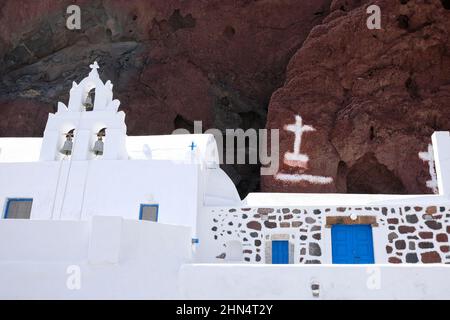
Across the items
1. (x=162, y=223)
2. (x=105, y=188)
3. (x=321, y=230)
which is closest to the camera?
(x=162, y=223)

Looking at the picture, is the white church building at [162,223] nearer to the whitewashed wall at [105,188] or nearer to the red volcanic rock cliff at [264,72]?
the whitewashed wall at [105,188]

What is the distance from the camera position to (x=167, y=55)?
27.8m

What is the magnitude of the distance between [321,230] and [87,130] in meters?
7.13

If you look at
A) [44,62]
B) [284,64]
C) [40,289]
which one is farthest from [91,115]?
[44,62]

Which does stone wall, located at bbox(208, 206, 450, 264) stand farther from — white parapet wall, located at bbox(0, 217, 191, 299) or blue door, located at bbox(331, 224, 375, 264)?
white parapet wall, located at bbox(0, 217, 191, 299)

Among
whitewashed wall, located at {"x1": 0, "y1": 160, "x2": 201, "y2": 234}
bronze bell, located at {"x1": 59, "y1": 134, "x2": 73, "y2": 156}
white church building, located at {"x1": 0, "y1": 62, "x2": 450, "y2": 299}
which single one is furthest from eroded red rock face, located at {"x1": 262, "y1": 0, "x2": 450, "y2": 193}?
bronze bell, located at {"x1": 59, "y1": 134, "x2": 73, "y2": 156}

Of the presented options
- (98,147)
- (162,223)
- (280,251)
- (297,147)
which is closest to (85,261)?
(162,223)

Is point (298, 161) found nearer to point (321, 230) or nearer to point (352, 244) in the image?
point (321, 230)

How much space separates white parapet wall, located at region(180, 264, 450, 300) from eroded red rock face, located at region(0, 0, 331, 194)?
53.5 ft

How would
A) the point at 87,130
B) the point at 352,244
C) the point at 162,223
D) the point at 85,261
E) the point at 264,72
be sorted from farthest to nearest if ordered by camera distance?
the point at 264,72 → the point at 87,130 → the point at 352,244 → the point at 162,223 → the point at 85,261

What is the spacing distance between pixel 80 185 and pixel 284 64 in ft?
53.4

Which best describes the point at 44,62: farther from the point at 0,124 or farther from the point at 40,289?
the point at 40,289

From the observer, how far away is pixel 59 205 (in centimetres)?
1309

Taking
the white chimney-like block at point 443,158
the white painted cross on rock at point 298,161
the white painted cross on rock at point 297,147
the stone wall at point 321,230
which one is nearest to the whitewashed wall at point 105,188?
the stone wall at point 321,230
